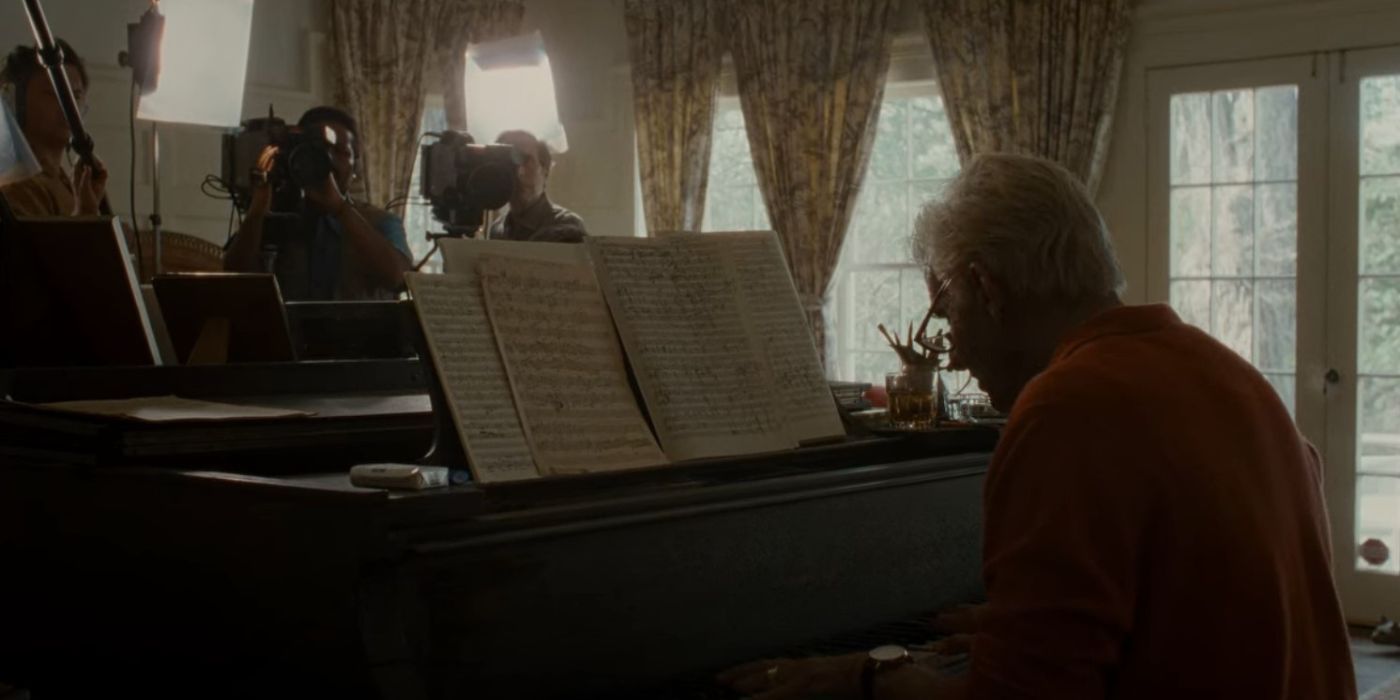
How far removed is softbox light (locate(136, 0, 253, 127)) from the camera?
136 inches

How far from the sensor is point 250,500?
1.52m

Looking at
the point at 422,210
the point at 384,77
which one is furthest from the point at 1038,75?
A: the point at 422,210

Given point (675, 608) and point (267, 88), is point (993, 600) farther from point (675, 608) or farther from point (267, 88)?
point (267, 88)

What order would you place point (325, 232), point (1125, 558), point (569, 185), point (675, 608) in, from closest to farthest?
point (1125, 558), point (675, 608), point (325, 232), point (569, 185)

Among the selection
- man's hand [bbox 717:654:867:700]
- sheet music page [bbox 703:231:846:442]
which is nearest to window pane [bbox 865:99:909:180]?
sheet music page [bbox 703:231:846:442]

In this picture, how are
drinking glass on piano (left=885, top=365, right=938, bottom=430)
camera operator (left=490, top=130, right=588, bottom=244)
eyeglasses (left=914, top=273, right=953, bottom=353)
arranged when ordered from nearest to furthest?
eyeglasses (left=914, top=273, right=953, bottom=353) → drinking glass on piano (left=885, top=365, right=938, bottom=430) → camera operator (left=490, top=130, right=588, bottom=244)

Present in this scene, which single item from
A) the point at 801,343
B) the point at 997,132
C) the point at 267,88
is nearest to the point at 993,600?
the point at 801,343

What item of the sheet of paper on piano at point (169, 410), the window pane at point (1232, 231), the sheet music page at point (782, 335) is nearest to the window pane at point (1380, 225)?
the window pane at point (1232, 231)

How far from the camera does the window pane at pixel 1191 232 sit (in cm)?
596

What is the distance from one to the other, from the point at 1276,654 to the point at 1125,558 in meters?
0.20

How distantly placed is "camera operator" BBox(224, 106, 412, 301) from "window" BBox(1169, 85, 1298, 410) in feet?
11.7

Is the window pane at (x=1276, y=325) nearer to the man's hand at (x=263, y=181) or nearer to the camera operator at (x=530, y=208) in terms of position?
the camera operator at (x=530, y=208)

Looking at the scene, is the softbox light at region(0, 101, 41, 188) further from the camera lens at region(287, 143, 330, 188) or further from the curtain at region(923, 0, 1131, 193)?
the curtain at region(923, 0, 1131, 193)

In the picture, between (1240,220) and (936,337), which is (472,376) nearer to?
(936,337)
